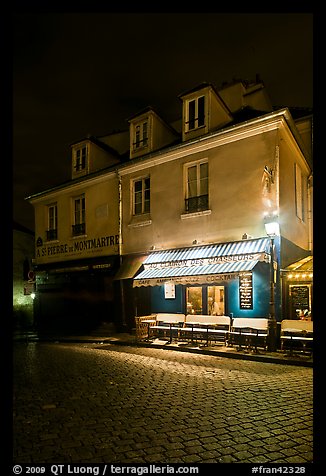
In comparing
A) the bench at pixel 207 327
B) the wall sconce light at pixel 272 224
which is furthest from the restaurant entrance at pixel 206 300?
the wall sconce light at pixel 272 224

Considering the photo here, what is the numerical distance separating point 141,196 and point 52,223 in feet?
23.1

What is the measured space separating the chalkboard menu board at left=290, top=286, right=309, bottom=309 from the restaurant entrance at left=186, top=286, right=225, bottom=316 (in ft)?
7.72

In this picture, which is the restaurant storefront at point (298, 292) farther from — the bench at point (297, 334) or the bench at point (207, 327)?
the bench at point (207, 327)

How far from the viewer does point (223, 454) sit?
4074mm

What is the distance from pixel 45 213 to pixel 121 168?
6779 millimetres

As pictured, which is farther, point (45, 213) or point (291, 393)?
point (45, 213)

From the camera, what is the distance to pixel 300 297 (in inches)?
450

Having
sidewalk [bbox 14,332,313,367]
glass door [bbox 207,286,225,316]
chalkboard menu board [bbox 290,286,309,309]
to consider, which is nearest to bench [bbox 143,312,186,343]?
sidewalk [bbox 14,332,313,367]

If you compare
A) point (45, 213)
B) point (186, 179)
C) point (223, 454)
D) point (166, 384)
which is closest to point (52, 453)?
point (223, 454)

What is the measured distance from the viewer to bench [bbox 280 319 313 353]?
32.4 ft

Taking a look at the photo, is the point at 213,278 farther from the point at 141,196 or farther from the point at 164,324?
the point at 141,196

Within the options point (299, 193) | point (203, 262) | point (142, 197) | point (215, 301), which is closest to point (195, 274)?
point (203, 262)

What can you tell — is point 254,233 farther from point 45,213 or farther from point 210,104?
point 45,213

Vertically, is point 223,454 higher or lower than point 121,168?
lower
